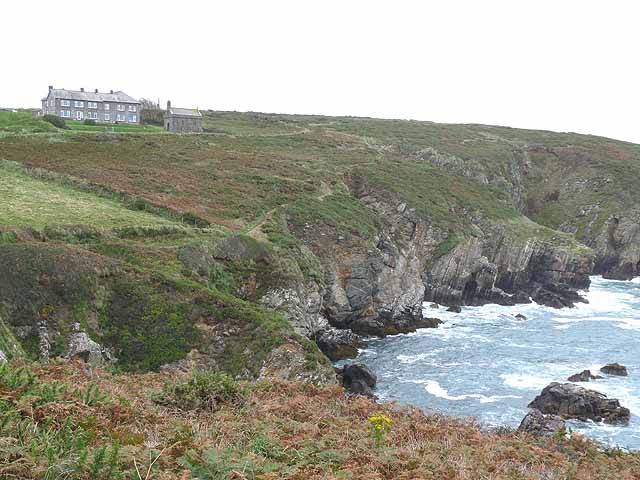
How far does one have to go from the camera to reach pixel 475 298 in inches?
2362

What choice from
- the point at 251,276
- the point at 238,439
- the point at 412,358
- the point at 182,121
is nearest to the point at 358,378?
the point at 412,358

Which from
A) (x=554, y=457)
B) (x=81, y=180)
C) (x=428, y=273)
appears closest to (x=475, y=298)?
(x=428, y=273)

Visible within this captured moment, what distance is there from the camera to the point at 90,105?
92.6 metres

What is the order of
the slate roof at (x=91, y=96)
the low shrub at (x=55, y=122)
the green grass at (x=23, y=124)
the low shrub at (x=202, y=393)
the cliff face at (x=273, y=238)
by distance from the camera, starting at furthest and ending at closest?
the slate roof at (x=91, y=96), the low shrub at (x=55, y=122), the green grass at (x=23, y=124), the cliff face at (x=273, y=238), the low shrub at (x=202, y=393)

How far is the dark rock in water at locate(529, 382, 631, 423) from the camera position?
103 ft

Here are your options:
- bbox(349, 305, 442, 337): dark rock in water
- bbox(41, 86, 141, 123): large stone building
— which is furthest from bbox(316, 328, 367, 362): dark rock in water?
bbox(41, 86, 141, 123): large stone building

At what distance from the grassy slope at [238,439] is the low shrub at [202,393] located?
0.08 ft

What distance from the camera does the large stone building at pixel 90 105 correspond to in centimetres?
9125

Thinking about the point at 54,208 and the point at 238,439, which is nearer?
the point at 238,439

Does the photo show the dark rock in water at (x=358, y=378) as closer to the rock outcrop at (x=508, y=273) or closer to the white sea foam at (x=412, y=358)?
the white sea foam at (x=412, y=358)

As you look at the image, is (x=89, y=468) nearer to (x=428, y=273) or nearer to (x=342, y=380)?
(x=342, y=380)

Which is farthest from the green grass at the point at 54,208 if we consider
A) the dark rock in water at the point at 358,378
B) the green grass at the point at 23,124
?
the green grass at the point at 23,124

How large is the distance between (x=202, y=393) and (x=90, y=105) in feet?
298

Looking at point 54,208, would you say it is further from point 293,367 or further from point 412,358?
point 412,358
